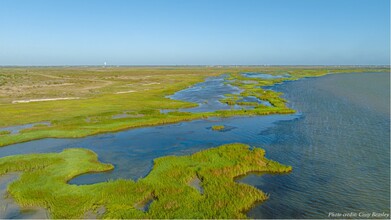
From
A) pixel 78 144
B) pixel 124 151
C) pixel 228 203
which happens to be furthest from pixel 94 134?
pixel 228 203

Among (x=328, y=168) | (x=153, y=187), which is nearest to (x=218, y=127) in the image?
(x=328, y=168)

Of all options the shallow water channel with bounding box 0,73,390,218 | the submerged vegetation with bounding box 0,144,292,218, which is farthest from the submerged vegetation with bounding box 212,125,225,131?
the submerged vegetation with bounding box 0,144,292,218

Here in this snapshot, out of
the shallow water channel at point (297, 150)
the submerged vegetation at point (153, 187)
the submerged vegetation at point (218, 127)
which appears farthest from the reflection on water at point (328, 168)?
the submerged vegetation at point (218, 127)

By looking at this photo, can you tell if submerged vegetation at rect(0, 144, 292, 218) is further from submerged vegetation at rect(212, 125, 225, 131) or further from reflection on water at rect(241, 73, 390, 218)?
submerged vegetation at rect(212, 125, 225, 131)

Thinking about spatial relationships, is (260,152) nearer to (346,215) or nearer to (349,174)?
(349,174)

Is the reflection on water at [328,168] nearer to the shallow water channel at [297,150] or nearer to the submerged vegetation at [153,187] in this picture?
the shallow water channel at [297,150]

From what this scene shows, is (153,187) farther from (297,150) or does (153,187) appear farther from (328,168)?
(297,150)
